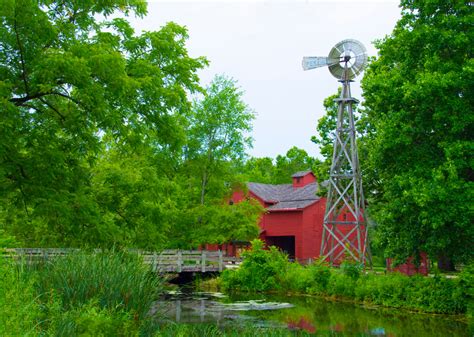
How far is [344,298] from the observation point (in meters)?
Answer: 27.7

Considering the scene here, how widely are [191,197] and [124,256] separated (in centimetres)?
2433

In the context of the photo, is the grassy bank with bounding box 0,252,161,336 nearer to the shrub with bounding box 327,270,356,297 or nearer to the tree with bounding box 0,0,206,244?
the tree with bounding box 0,0,206,244

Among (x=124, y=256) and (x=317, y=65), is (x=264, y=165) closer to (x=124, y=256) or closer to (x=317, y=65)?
(x=317, y=65)

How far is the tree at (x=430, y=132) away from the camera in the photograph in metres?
19.2

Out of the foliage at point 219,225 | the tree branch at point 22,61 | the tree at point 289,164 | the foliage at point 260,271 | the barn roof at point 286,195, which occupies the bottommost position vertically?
the foliage at point 260,271

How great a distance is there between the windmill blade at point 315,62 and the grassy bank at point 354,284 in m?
12.5

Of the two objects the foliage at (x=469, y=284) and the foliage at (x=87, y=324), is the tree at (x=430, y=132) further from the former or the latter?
the foliage at (x=87, y=324)

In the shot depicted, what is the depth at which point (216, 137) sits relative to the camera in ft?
125

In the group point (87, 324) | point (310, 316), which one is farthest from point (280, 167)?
point (87, 324)

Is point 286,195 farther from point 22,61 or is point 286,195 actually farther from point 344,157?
point 22,61

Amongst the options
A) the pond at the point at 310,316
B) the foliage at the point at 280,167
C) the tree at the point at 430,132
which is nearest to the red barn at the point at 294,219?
the pond at the point at 310,316

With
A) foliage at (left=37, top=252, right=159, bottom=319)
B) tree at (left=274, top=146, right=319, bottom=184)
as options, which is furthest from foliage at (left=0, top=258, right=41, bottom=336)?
tree at (left=274, top=146, right=319, bottom=184)

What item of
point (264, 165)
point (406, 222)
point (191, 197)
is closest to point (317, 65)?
point (191, 197)

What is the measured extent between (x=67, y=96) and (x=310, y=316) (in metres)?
14.2
